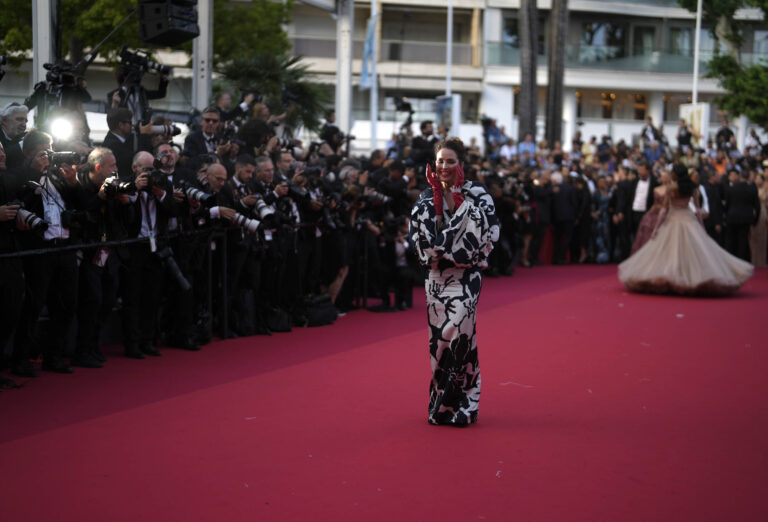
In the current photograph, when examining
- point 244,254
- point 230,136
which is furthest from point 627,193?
point 244,254

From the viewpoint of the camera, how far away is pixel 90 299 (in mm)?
9695

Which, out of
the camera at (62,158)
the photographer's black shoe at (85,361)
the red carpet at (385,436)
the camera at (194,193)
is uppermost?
the camera at (62,158)

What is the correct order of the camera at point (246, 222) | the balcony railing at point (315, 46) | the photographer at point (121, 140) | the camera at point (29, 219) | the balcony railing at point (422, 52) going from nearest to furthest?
the camera at point (29, 219) < the photographer at point (121, 140) < the camera at point (246, 222) < the balcony railing at point (315, 46) < the balcony railing at point (422, 52)

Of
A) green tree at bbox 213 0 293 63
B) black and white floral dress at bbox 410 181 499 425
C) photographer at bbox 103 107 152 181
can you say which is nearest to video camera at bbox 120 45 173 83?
photographer at bbox 103 107 152 181

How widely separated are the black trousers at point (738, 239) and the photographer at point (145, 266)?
15.6m

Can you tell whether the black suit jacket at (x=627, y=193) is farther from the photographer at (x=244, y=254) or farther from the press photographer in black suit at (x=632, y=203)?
the photographer at (x=244, y=254)

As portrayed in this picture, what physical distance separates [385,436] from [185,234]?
4262mm

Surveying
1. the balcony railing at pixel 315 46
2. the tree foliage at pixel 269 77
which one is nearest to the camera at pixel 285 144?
the tree foliage at pixel 269 77

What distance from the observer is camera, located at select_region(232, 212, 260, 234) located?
1116 centimetres

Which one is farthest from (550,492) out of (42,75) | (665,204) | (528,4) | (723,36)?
(723,36)

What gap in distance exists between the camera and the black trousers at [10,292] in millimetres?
8602

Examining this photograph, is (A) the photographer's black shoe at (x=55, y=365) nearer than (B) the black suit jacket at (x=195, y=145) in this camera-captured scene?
Yes

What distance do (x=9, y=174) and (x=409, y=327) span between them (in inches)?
225

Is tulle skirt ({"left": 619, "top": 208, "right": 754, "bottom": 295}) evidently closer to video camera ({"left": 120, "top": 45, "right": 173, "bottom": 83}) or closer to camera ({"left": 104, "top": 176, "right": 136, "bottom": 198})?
video camera ({"left": 120, "top": 45, "right": 173, "bottom": 83})
